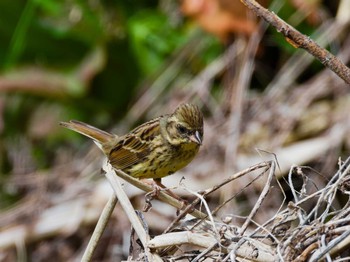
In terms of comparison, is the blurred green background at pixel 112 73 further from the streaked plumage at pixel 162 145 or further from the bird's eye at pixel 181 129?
the bird's eye at pixel 181 129

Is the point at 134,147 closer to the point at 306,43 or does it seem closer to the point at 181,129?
the point at 181,129

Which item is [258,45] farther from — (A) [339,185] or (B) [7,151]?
(A) [339,185]

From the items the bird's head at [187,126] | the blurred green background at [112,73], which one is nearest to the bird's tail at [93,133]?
the bird's head at [187,126]

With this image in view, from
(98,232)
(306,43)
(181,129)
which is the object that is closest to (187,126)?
(181,129)

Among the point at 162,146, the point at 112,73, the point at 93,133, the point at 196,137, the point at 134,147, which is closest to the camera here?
the point at 196,137

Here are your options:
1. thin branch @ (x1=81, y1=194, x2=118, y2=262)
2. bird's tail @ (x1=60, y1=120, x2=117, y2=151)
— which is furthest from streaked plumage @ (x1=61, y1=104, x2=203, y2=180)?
thin branch @ (x1=81, y1=194, x2=118, y2=262)

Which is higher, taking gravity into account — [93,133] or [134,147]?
[93,133]

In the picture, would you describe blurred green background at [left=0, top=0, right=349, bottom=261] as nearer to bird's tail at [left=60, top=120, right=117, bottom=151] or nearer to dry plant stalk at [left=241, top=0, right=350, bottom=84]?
bird's tail at [left=60, top=120, right=117, bottom=151]

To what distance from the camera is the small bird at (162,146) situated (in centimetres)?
396

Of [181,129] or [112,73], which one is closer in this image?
[181,129]

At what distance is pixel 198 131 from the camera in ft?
13.0

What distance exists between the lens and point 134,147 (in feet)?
14.4

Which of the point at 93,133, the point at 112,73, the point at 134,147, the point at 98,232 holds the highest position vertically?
the point at 112,73

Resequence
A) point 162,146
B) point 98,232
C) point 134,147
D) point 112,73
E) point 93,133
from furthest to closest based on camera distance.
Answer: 1. point 112,73
2. point 93,133
3. point 134,147
4. point 162,146
5. point 98,232
